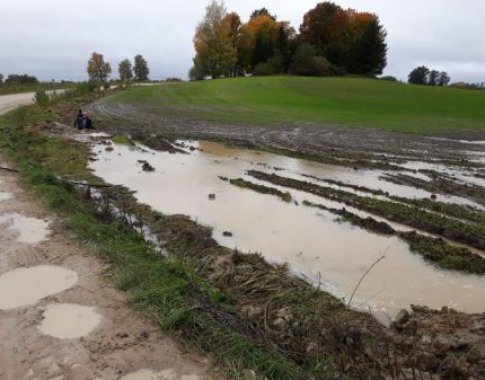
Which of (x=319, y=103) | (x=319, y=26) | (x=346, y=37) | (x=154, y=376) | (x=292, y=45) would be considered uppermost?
(x=319, y=26)

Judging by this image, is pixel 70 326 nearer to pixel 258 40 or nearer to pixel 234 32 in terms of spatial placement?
pixel 258 40

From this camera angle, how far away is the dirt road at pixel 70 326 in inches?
191

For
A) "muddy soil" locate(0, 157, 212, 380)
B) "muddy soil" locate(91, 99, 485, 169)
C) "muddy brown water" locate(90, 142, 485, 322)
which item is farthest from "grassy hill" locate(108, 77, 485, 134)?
"muddy soil" locate(0, 157, 212, 380)

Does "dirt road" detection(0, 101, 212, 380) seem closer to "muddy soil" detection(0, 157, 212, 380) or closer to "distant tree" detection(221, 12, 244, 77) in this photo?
"muddy soil" detection(0, 157, 212, 380)

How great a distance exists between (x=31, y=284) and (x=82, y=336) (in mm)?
1733

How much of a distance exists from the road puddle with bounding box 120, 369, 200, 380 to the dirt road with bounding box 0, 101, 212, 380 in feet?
0.03

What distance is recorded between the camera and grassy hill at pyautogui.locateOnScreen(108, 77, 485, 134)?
31203mm

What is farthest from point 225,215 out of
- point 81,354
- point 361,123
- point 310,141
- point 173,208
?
point 361,123

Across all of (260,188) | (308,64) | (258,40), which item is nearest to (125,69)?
(258,40)

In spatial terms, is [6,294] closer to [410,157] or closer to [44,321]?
[44,321]

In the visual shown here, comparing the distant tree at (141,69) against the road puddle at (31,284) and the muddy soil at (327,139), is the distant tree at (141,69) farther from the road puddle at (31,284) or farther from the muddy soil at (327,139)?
the road puddle at (31,284)

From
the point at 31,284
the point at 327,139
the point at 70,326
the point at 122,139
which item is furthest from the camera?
the point at 327,139

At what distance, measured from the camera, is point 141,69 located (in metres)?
89.6

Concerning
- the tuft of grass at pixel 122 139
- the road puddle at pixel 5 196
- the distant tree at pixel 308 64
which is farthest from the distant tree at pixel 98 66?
the road puddle at pixel 5 196
